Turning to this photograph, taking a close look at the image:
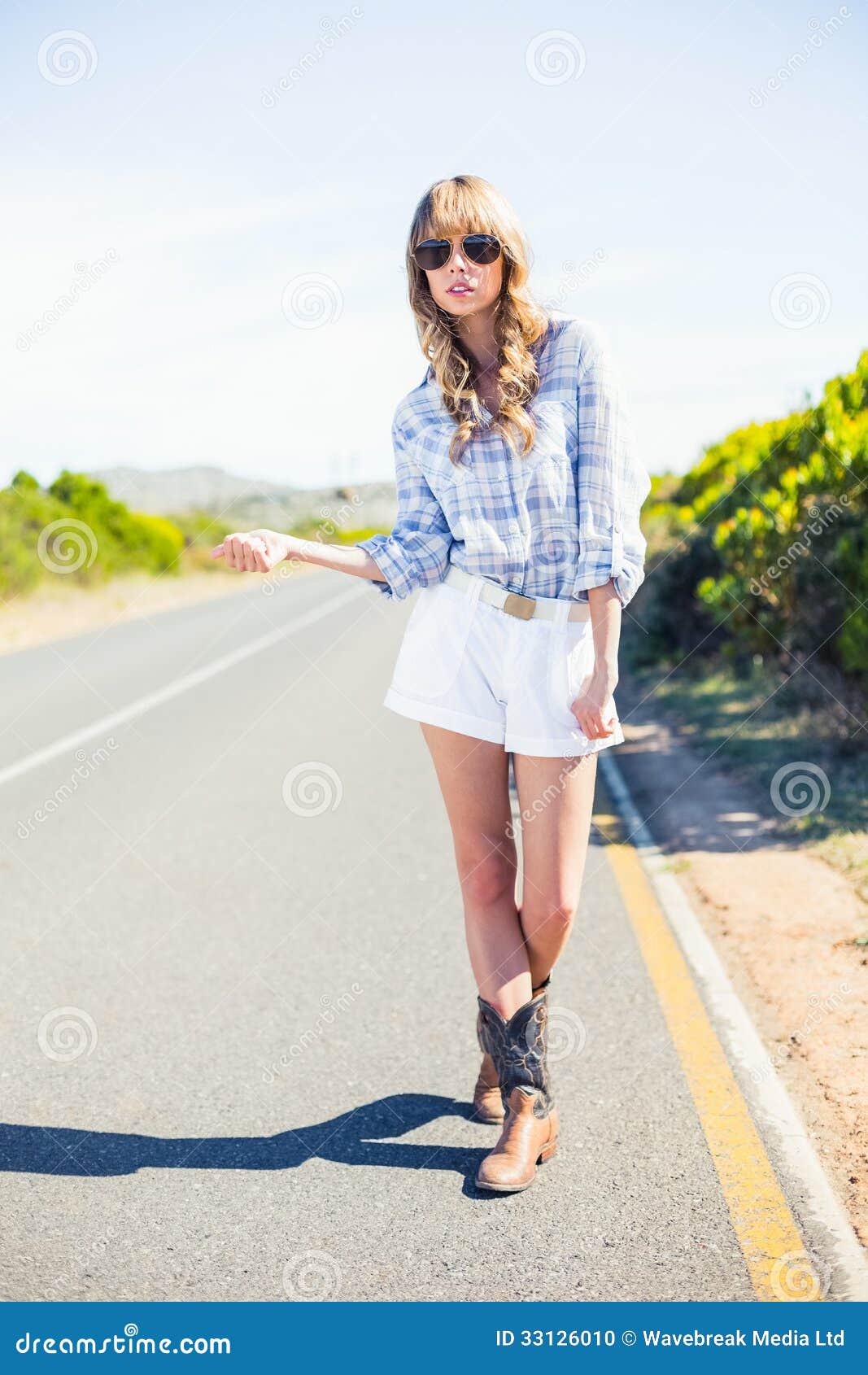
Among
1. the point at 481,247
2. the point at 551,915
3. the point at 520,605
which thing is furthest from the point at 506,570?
the point at 551,915

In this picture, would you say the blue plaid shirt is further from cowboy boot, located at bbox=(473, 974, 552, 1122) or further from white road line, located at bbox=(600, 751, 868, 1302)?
white road line, located at bbox=(600, 751, 868, 1302)

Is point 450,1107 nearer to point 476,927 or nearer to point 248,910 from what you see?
point 476,927

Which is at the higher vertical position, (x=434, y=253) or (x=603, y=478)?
(x=434, y=253)

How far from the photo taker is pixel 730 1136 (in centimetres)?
316

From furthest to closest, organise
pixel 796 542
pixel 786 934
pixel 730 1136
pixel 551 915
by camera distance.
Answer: pixel 796 542 < pixel 786 934 < pixel 730 1136 < pixel 551 915

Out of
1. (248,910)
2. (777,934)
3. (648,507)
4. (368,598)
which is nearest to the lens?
(777,934)

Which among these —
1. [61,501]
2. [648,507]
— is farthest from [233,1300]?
[61,501]

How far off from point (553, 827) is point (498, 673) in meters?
0.40

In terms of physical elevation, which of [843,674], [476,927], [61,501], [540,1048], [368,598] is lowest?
[540,1048]

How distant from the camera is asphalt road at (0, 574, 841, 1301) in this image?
8.68ft

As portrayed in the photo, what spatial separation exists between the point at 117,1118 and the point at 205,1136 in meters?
0.29

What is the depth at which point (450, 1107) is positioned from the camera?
342 centimetres

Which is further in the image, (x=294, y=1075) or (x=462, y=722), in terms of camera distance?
(x=294, y=1075)

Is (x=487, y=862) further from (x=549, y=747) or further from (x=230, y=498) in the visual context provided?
(x=230, y=498)
